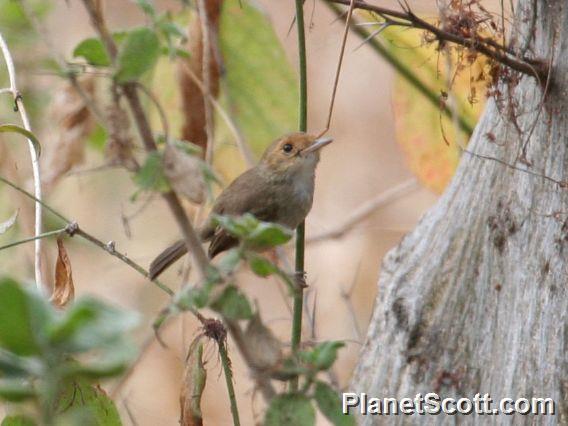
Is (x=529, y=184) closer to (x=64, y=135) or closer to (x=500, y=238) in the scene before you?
(x=500, y=238)

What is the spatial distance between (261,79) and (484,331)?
106 cm

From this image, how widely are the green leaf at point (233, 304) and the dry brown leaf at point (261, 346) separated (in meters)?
0.03

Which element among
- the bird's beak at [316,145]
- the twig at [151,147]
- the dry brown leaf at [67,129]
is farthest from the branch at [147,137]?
the bird's beak at [316,145]

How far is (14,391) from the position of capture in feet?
2.19

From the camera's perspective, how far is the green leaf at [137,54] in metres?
0.81

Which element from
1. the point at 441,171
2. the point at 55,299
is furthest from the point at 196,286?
the point at 441,171

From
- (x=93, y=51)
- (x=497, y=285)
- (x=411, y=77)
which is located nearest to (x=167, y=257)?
(x=411, y=77)

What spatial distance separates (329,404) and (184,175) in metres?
0.27

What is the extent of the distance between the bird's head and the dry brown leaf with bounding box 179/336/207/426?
1.29 m

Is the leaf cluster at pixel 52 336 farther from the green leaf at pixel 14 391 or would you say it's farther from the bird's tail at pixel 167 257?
the bird's tail at pixel 167 257

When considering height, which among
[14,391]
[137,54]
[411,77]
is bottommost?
[14,391]

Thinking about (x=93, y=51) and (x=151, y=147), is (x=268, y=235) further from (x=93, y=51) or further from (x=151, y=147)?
(x=93, y=51)

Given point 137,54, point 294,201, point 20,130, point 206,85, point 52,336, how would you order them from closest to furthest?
point 52,336, point 137,54, point 20,130, point 206,85, point 294,201

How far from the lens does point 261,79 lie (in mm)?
2547
